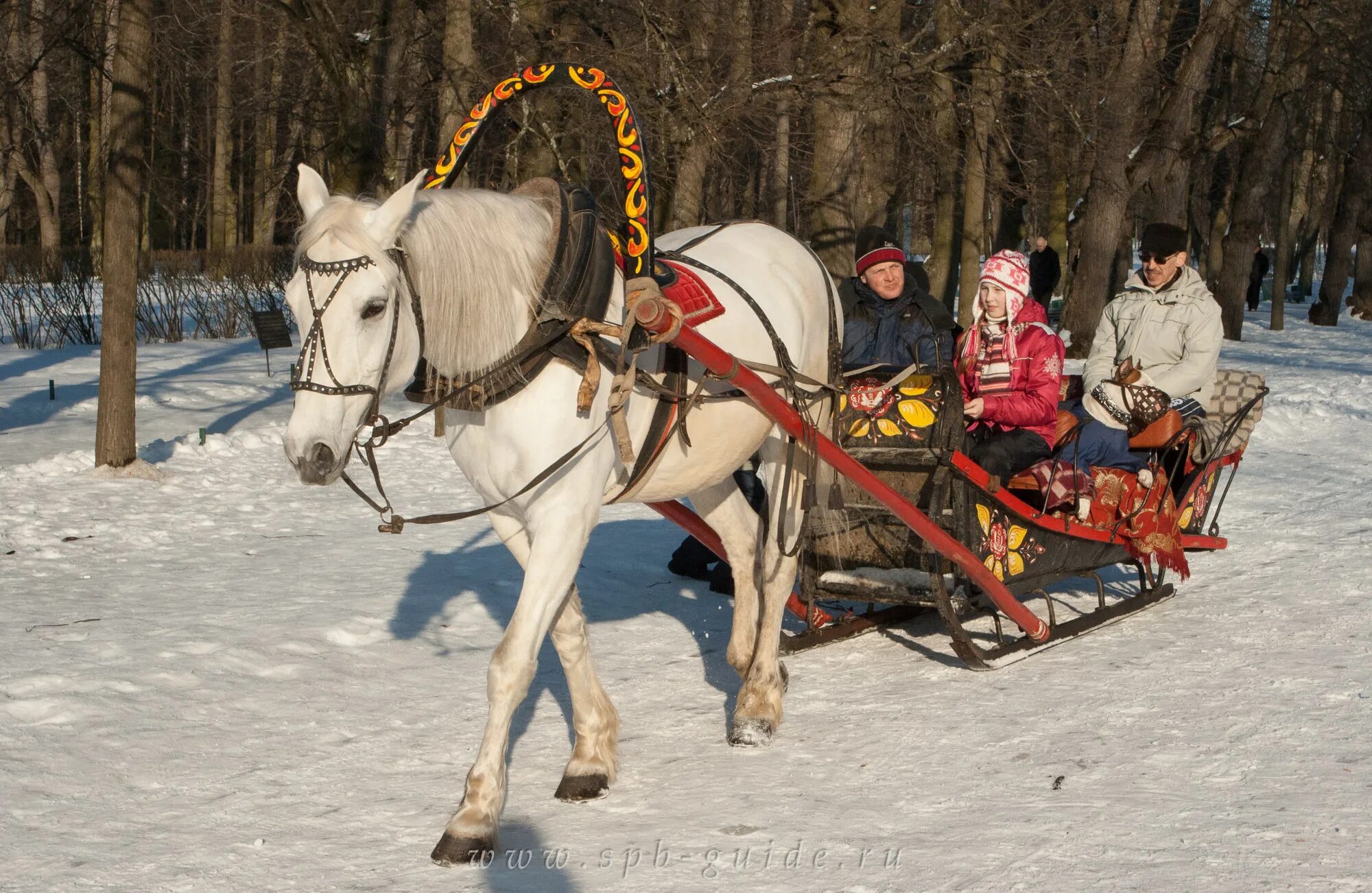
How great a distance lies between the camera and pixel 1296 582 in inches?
256

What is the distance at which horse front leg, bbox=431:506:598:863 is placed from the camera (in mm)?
3652

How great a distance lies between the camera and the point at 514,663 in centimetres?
378

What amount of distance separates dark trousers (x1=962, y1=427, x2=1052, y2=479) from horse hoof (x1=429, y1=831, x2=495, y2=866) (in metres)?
2.66

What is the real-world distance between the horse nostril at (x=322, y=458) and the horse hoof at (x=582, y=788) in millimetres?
1366

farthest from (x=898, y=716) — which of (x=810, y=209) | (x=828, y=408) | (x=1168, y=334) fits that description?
(x=810, y=209)

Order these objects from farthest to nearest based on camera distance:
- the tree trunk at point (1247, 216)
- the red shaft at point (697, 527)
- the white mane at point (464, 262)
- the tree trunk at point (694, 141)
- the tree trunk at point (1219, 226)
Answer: the tree trunk at point (1219, 226), the tree trunk at point (1247, 216), the tree trunk at point (694, 141), the red shaft at point (697, 527), the white mane at point (464, 262)

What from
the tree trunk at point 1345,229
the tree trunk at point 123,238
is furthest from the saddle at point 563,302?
the tree trunk at point 1345,229

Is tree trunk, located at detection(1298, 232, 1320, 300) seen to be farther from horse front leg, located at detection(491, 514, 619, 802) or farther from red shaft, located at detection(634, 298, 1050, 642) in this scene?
horse front leg, located at detection(491, 514, 619, 802)

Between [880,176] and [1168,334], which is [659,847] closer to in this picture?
[1168,334]

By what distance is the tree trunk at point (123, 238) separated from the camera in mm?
8719

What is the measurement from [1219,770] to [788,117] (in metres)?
9.37

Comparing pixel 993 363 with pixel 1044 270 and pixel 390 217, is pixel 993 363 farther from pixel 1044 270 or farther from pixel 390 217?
pixel 1044 270

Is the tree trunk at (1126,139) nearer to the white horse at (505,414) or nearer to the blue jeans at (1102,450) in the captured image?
the blue jeans at (1102,450)

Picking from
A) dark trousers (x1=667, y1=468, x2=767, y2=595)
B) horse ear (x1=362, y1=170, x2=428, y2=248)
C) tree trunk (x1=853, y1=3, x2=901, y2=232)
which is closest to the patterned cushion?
dark trousers (x1=667, y1=468, x2=767, y2=595)
